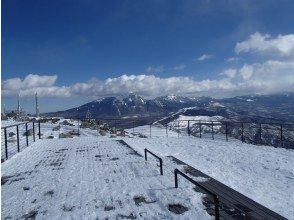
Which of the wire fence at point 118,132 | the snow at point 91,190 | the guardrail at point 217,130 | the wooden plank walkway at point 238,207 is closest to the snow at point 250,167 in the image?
the wooden plank walkway at point 238,207

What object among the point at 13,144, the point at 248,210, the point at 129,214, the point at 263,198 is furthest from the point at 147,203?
the point at 13,144

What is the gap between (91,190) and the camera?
8586 millimetres

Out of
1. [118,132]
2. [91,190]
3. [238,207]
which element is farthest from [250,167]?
[118,132]

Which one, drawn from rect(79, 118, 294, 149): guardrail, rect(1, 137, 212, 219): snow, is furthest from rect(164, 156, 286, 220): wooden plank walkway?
rect(79, 118, 294, 149): guardrail

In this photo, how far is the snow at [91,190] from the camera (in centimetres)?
692

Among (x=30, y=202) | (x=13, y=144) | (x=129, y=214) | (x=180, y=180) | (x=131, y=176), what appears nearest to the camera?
(x=129, y=214)

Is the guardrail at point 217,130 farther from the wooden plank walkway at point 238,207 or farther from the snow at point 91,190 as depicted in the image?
the wooden plank walkway at point 238,207

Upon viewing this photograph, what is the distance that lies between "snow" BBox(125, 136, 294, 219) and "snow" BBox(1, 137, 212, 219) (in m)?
1.99

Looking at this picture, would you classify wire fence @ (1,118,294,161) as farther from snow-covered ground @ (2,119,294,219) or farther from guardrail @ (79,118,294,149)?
snow-covered ground @ (2,119,294,219)

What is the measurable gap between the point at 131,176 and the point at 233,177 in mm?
3301

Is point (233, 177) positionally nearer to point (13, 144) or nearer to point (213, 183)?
point (213, 183)

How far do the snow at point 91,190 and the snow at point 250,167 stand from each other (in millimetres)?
1989

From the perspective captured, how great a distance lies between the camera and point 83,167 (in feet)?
38.5

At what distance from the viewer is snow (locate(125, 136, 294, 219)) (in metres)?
8.99
